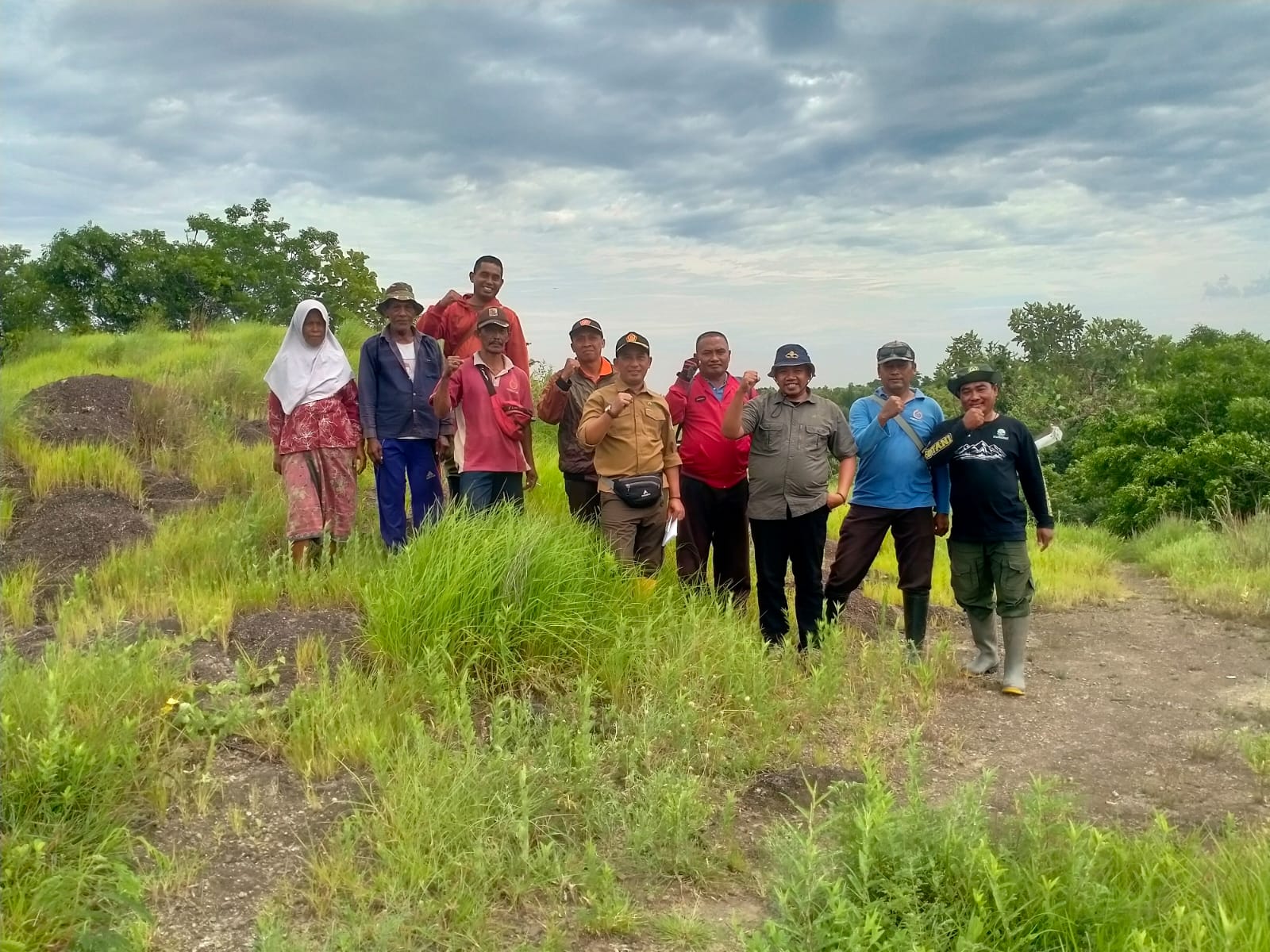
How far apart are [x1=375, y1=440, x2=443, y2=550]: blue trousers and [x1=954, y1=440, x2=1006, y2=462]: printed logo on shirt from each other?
307cm

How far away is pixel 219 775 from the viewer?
3336 millimetres

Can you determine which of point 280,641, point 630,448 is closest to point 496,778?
point 280,641

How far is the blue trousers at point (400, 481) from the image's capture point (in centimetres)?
535

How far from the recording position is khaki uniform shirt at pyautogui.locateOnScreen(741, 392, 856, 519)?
502 cm

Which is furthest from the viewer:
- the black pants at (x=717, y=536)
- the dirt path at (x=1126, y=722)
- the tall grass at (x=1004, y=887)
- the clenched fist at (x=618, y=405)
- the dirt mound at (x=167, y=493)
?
the dirt mound at (x=167, y=493)

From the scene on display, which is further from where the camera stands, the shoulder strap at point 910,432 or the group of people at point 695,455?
the shoulder strap at point 910,432

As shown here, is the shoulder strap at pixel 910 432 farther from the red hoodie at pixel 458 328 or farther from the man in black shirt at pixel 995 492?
the red hoodie at pixel 458 328

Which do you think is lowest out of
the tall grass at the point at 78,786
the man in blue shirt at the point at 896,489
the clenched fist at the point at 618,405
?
the tall grass at the point at 78,786

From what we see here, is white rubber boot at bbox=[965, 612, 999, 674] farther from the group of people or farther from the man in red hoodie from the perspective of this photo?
the man in red hoodie

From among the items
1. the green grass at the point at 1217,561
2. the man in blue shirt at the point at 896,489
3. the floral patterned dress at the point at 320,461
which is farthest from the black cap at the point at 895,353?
the green grass at the point at 1217,561

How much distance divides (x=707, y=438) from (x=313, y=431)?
2.31 m

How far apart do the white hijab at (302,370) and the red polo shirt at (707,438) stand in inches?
78.6

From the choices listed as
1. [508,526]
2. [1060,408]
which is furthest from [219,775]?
[1060,408]

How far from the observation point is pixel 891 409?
5.09m
